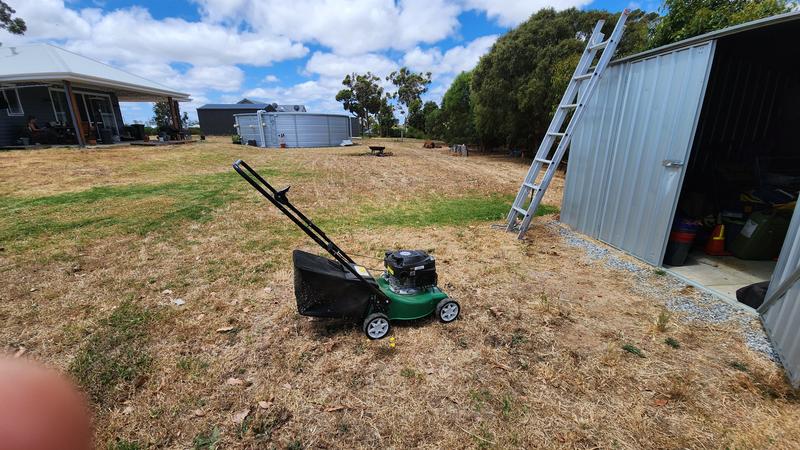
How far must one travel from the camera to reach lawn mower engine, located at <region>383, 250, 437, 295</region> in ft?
12.0

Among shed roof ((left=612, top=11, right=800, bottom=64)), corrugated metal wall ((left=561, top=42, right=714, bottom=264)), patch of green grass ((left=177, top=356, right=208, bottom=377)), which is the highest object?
shed roof ((left=612, top=11, right=800, bottom=64))

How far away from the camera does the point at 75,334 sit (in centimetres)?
358

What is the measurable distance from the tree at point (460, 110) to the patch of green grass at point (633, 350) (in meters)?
28.2

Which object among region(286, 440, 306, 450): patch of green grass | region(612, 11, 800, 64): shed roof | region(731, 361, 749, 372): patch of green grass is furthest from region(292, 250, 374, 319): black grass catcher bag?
region(612, 11, 800, 64): shed roof

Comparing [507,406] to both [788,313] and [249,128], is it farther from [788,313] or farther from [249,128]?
[249,128]

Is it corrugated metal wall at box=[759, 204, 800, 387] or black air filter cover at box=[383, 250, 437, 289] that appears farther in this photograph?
black air filter cover at box=[383, 250, 437, 289]

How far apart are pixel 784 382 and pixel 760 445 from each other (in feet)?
3.21

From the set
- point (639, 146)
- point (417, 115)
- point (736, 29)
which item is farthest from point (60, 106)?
point (417, 115)

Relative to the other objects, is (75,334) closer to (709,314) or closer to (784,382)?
(784,382)

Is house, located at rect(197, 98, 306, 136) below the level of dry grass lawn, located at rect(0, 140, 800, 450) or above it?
above

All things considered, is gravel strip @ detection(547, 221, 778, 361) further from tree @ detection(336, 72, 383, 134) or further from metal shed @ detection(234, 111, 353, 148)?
tree @ detection(336, 72, 383, 134)

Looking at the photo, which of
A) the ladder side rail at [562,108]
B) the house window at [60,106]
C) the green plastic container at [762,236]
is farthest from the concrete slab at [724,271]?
the house window at [60,106]

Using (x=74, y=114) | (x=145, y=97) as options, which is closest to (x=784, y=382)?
(x=74, y=114)

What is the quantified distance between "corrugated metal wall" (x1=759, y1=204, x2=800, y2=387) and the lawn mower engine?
126 inches
